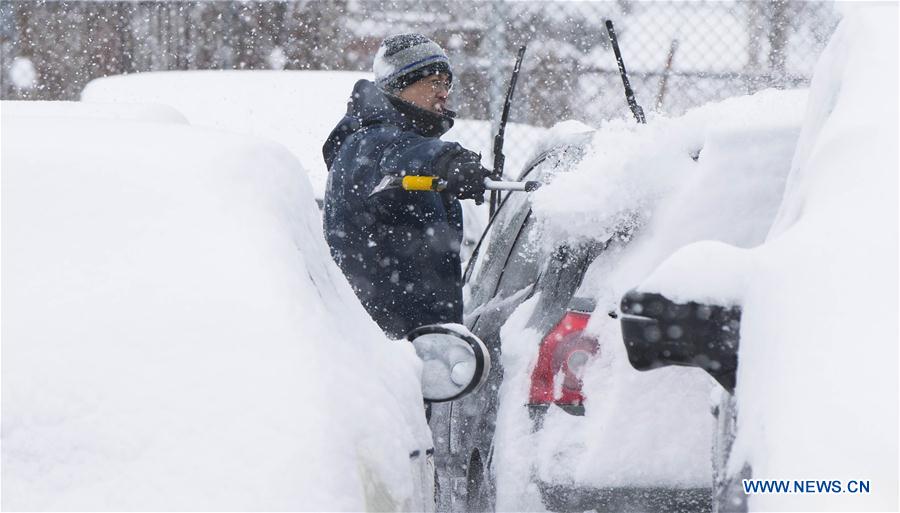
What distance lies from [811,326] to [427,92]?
2919 mm

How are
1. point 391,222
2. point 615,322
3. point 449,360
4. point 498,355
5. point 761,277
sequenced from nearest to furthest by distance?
1. point 761,277
2. point 449,360
3. point 615,322
4. point 498,355
5. point 391,222

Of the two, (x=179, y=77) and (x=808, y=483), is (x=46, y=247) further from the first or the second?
(x=179, y=77)

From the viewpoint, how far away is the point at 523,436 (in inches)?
130

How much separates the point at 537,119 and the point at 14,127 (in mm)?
8019

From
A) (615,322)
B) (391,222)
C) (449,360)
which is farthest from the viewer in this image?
(391,222)

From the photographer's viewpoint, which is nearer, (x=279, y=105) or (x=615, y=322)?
(x=615, y=322)

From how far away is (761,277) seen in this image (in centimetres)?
204

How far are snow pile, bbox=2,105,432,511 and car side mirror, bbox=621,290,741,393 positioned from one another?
484 millimetres

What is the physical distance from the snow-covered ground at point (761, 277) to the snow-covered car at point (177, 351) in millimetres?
602

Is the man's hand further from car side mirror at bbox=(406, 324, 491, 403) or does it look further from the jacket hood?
car side mirror at bbox=(406, 324, 491, 403)

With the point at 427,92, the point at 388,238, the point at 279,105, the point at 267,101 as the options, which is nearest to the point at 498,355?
the point at 388,238

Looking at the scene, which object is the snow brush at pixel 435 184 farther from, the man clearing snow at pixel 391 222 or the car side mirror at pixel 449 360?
the car side mirror at pixel 449 360

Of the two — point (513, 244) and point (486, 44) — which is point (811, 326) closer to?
point (513, 244)

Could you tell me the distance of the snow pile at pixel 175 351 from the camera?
1.98 m
